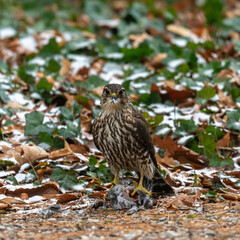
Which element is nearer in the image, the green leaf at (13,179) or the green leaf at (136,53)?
the green leaf at (13,179)

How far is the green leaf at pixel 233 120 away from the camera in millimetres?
6816

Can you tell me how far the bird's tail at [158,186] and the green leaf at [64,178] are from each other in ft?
2.56

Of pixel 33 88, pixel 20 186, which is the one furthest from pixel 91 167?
pixel 33 88

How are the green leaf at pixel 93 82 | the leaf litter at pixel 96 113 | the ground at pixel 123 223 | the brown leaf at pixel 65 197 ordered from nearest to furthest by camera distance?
the ground at pixel 123 223 < the leaf litter at pixel 96 113 < the brown leaf at pixel 65 197 < the green leaf at pixel 93 82

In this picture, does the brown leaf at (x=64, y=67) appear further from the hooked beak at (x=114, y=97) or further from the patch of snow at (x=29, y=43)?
the hooked beak at (x=114, y=97)

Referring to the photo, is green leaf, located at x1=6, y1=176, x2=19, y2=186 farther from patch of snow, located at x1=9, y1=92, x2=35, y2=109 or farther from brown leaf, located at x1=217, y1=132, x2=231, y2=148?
brown leaf, located at x1=217, y1=132, x2=231, y2=148

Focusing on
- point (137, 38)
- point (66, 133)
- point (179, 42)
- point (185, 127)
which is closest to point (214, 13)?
point (179, 42)

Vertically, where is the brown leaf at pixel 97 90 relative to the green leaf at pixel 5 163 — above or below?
above

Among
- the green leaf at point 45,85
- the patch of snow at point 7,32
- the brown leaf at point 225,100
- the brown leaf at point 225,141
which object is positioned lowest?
the brown leaf at point 225,141

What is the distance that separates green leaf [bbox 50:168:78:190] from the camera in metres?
5.82

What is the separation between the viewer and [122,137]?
5613 mm

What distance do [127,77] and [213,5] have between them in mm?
3602

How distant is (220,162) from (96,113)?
1781 millimetres

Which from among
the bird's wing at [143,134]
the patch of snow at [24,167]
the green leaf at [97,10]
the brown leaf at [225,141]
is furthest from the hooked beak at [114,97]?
the green leaf at [97,10]
